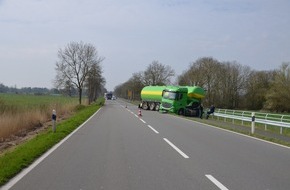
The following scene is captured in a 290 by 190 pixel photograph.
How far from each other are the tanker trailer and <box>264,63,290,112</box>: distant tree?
26727mm

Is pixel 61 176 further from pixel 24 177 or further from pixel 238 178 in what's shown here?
pixel 238 178

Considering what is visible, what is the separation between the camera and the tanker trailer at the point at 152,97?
190 ft

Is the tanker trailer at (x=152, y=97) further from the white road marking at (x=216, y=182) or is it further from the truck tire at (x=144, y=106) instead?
the white road marking at (x=216, y=182)

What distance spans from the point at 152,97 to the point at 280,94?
28.2 metres

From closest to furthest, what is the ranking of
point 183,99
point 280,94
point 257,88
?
point 183,99 → point 280,94 → point 257,88

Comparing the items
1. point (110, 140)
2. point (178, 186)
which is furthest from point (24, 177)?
point (110, 140)

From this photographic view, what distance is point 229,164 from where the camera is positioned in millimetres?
10148

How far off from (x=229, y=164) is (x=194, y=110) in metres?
35.1

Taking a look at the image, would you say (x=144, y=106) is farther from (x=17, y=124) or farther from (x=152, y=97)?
(x=17, y=124)

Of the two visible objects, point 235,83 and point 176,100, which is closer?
point 176,100

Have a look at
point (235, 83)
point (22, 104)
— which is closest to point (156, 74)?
point (235, 83)

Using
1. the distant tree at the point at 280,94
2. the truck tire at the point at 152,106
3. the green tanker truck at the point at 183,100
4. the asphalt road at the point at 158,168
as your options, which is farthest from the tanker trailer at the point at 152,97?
the asphalt road at the point at 158,168

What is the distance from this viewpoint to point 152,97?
5981 centimetres

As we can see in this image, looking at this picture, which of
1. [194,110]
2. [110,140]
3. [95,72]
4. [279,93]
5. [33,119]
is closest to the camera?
[110,140]
